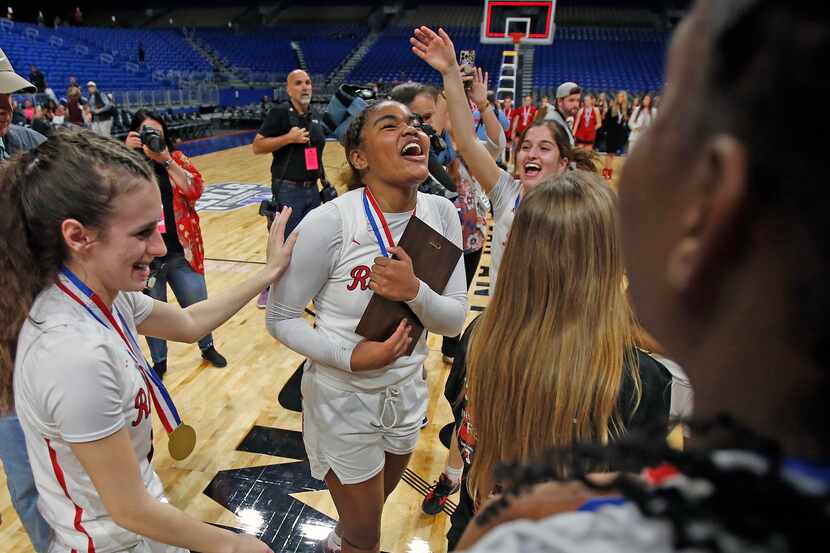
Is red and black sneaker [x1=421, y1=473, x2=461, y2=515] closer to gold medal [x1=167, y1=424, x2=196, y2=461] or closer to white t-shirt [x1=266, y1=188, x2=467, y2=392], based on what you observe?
white t-shirt [x1=266, y1=188, x2=467, y2=392]

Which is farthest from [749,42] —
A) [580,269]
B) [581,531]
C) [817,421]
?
[580,269]

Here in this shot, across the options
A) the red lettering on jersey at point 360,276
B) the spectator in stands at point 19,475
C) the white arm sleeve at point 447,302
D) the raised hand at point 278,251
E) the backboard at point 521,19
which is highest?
the backboard at point 521,19

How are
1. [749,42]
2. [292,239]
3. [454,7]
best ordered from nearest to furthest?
[749,42], [292,239], [454,7]

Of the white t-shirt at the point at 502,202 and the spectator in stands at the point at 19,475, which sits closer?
the spectator in stands at the point at 19,475

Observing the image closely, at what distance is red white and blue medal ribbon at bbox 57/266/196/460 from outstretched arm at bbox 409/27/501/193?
1239 millimetres

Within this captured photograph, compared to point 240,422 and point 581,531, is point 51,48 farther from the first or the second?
point 581,531

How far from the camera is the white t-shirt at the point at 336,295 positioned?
5.38 feet

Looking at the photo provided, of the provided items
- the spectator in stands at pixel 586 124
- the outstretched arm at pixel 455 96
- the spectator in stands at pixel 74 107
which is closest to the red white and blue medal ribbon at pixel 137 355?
the outstretched arm at pixel 455 96

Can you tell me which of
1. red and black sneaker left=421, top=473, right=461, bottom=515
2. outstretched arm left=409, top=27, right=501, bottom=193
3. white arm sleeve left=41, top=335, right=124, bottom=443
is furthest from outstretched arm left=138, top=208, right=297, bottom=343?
red and black sneaker left=421, top=473, right=461, bottom=515

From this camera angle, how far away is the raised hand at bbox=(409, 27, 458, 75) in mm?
2018

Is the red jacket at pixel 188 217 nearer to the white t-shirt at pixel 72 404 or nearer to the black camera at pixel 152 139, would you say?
the black camera at pixel 152 139

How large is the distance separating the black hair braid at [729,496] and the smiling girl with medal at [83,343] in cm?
105

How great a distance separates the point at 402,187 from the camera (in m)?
1.76

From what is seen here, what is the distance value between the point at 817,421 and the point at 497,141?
3216 mm
